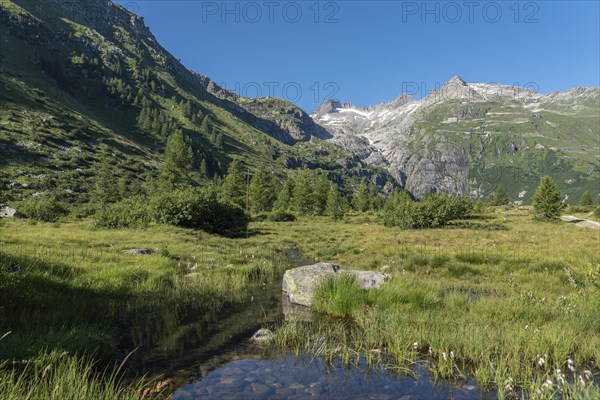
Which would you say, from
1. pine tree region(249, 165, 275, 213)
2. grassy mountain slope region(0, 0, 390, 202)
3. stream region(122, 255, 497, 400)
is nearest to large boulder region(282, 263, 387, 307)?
stream region(122, 255, 497, 400)

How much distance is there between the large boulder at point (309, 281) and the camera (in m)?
11.8

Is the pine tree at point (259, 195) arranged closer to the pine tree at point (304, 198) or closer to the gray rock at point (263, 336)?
the pine tree at point (304, 198)

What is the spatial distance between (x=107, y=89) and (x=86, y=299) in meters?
216

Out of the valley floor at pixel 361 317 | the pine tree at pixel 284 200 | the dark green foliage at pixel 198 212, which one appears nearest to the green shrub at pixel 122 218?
the dark green foliage at pixel 198 212

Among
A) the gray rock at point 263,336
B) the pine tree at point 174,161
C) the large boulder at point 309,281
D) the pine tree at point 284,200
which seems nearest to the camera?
the gray rock at point 263,336

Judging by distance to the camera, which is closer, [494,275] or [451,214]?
[494,275]

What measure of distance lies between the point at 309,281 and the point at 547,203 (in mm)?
65036

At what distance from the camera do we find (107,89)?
19150 cm

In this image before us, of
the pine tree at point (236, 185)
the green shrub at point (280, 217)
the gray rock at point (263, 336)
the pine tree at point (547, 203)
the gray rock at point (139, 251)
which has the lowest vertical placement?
the gray rock at point (263, 336)

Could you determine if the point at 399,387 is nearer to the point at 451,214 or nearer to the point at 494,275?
the point at 494,275

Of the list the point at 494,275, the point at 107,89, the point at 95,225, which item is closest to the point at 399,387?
the point at 494,275

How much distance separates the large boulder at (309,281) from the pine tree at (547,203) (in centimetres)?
6309

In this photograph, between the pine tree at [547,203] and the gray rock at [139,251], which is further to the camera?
the pine tree at [547,203]

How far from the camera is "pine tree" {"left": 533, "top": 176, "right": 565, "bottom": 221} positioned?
2399 inches
